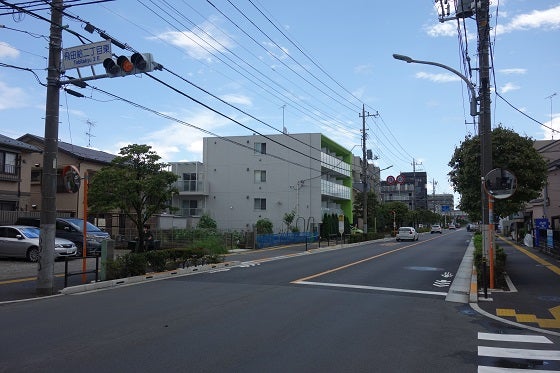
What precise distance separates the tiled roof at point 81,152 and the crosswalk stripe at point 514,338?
36.1 meters

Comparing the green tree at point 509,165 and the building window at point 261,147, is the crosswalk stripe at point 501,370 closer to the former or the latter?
the green tree at point 509,165

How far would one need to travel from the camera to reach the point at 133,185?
83.6ft

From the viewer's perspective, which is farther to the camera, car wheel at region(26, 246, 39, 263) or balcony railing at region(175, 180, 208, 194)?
balcony railing at region(175, 180, 208, 194)

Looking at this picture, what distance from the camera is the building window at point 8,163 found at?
3347 centimetres

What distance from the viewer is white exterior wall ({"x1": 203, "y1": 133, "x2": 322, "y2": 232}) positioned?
51406 mm

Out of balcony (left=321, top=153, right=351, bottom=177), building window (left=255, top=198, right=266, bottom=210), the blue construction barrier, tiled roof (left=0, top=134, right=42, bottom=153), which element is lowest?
the blue construction barrier

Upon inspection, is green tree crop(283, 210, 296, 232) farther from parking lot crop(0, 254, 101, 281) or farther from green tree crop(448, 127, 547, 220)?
green tree crop(448, 127, 547, 220)

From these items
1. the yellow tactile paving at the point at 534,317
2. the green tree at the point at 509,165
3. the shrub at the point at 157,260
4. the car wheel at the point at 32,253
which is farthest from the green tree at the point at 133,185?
the yellow tactile paving at the point at 534,317

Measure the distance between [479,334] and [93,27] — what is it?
12041 mm

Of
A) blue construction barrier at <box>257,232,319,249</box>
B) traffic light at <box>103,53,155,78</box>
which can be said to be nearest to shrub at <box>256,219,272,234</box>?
blue construction barrier at <box>257,232,319,249</box>

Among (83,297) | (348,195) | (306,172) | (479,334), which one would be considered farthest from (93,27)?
(348,195)

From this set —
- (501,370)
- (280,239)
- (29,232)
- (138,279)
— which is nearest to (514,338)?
(501,370)

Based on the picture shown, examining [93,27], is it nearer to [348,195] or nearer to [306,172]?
[306,172]

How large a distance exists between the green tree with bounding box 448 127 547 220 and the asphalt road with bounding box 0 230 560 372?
6.26 m
